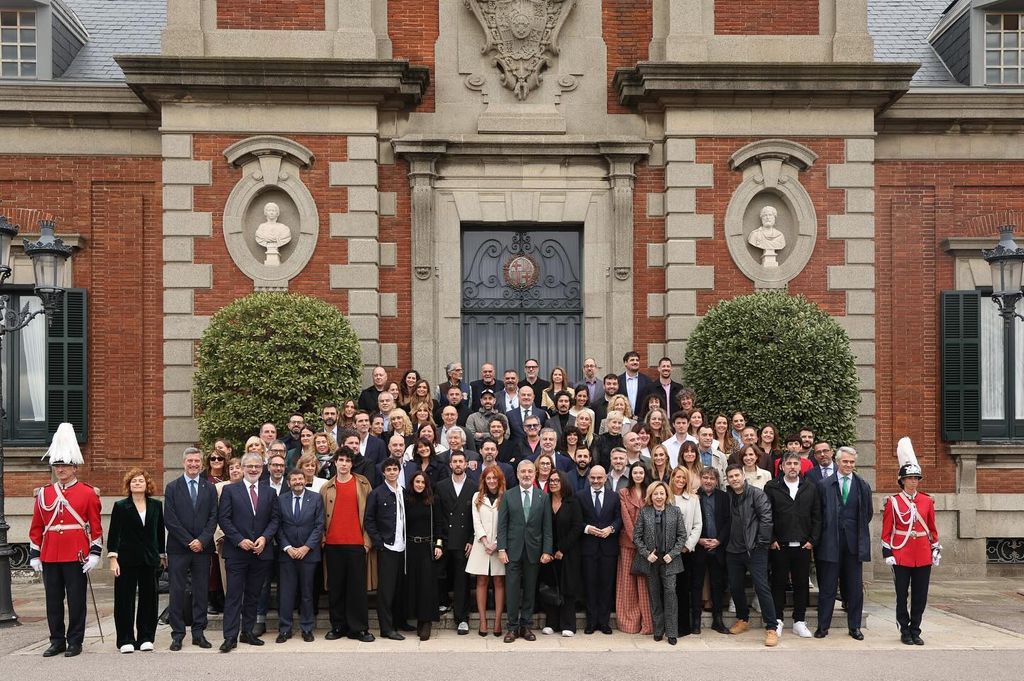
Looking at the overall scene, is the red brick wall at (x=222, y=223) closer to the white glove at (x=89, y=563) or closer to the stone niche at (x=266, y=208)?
the stone niche at (x=266, y=208)

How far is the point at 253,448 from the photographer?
11359 mm

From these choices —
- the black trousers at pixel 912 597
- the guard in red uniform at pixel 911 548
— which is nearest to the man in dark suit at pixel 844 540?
the guard in red uniform at pixel 911 548

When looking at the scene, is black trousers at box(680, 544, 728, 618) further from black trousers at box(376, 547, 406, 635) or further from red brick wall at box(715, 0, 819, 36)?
red brick wall at box(715, 0, 819, 36)

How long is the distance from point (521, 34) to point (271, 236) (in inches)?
175

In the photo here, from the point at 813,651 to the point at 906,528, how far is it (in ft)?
5.17

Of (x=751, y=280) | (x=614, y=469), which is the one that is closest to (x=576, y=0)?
(x=751, y=280)

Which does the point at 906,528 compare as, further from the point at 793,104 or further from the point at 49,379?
the point at 49,379

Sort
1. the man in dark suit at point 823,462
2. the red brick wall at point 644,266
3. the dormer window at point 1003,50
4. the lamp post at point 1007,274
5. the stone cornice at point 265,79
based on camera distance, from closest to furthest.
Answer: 1. the man in dark suit at point 823,462
2. the lamp post at point 1007,274
3. the stone cornice at point 265,79
4. the red brick wall at point 644,266
5. the dormer window at point 1003,50

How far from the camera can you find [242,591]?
10906 millimetres

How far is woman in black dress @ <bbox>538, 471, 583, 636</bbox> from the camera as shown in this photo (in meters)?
11.4

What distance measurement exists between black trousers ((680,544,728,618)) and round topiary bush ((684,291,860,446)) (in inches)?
107

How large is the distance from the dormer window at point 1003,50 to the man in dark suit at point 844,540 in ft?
27.3

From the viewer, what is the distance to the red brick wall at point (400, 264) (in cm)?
1559

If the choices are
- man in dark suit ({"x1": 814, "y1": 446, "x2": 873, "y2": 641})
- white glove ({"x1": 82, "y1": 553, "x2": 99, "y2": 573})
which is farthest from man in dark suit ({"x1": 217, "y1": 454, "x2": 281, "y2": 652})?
man in dark suit ({"x1": 814, "y1": 446, "x2": 873, "y2": 641})
